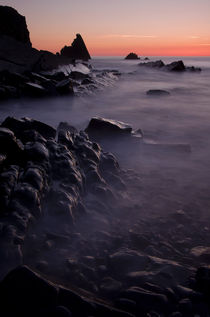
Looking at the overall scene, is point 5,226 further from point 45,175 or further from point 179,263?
point 179,263

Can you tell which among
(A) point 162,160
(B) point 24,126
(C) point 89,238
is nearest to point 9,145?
(B) point 24,126

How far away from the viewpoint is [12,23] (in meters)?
30.4

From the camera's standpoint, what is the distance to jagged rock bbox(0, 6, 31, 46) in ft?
96.7

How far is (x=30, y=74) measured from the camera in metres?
9.51

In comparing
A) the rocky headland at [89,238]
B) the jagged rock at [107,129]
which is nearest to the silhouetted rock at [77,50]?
the jagged rock at [107,129]

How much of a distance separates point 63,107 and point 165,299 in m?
6.85

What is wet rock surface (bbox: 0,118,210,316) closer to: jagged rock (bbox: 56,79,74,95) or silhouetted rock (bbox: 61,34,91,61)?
jagged rock (bbox: 56,79,74,95)

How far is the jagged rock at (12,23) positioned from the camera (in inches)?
1161

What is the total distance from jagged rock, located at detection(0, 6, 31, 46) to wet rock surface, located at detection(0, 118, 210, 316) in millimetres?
30362

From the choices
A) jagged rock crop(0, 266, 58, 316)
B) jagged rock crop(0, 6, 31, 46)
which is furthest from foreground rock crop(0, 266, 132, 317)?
jagged rock crop(0, 6, 31, 46)

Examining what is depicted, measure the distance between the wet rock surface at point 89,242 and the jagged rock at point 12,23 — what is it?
30.4m

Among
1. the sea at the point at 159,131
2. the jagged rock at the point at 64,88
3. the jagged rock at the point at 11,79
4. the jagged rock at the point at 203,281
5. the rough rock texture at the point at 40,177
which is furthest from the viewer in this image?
the jagged rock at the point at 64,88

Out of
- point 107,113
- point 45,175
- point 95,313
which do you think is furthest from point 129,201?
point 107,113

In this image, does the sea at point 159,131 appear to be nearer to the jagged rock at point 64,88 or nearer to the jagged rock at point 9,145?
the jagged rock at point 64,88
